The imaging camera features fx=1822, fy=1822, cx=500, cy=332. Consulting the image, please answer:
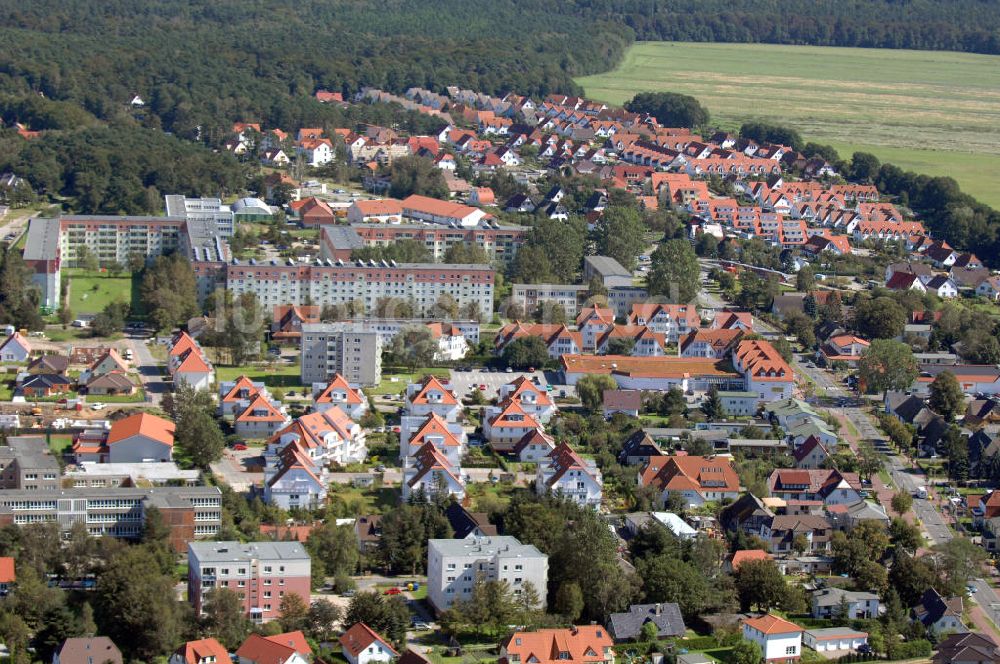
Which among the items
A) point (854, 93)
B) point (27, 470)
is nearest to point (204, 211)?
point (27, 470)

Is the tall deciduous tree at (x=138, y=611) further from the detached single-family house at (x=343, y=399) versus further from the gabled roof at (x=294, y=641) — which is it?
the detached single-family house at (x=343, y=399)

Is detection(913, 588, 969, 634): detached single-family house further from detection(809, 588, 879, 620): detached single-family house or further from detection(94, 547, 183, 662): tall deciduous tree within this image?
detection(94, 547, 183, 662): tall deciduous tree

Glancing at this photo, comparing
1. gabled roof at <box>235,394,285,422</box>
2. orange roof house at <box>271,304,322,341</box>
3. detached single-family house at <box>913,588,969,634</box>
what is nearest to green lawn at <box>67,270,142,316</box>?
orange roof house at <box>271,304,322,341</box>

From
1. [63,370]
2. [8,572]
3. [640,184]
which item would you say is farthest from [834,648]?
[640,184]

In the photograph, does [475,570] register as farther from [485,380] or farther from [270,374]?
[270,374]

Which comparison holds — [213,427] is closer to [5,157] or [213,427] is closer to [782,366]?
[782,366]

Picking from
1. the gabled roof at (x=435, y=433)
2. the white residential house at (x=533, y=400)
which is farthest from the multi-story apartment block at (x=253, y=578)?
the white residential house at (x=533, y=400)
